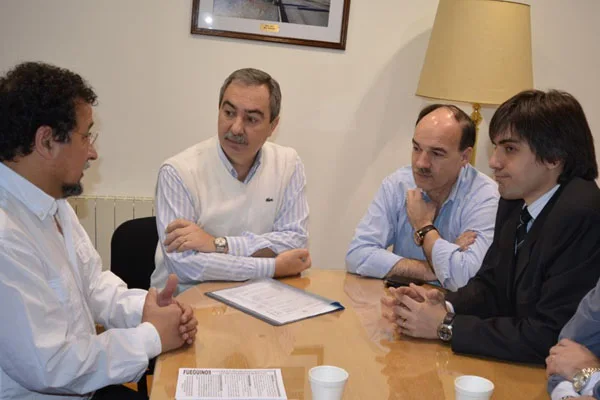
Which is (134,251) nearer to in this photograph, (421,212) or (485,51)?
(421,212)

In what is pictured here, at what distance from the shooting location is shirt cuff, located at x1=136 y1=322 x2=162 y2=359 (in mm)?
1584

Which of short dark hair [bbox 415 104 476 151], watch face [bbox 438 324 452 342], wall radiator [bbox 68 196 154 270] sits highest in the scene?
short dark hair [bbox 415 104 476 151]

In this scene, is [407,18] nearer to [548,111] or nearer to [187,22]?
[187,22]

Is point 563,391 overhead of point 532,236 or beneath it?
beneath

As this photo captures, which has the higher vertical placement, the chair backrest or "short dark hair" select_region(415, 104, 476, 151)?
"short dark hair" select_region(415, 104, 476, 151)

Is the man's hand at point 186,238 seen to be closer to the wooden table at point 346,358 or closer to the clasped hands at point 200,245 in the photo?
the clasped hands at point 200,245

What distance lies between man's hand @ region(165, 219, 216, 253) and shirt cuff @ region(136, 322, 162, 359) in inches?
26.0

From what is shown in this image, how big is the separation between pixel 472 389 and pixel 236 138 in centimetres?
154

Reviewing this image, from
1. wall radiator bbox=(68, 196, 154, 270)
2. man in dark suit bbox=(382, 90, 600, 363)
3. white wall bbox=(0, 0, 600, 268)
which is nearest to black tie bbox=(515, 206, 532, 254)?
man in dark suit bbox=(382, 90, 600, 363)

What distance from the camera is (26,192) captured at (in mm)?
1566

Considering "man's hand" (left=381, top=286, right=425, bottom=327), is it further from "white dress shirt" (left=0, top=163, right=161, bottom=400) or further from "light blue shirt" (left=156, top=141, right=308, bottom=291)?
"white dress shirt" (left=0, top=163, right=161, bottom=400)

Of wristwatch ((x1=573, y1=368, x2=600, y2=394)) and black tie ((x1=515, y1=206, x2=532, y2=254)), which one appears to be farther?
black tie ((x1=515, y1=206, x2=532, y2=254))

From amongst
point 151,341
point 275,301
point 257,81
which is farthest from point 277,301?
point 257,81

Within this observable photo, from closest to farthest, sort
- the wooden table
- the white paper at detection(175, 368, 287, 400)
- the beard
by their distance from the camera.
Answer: the white paper at detection(175, 368, 287, 400), the wooden table, the beard
